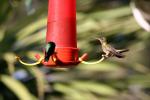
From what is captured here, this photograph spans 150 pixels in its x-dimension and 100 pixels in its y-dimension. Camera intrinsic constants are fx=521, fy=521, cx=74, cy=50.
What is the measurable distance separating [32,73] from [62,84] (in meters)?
0.35

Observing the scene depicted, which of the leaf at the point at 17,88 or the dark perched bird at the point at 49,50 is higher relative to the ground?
the dark perched bird at the point at 49,50

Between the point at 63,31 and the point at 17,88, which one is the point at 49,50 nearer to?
the point at 63,31

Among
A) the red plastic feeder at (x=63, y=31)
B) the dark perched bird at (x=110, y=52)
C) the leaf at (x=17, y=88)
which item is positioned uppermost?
the red plastic feeder at (x=63, y=31)

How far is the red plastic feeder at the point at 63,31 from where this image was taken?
2.38 m

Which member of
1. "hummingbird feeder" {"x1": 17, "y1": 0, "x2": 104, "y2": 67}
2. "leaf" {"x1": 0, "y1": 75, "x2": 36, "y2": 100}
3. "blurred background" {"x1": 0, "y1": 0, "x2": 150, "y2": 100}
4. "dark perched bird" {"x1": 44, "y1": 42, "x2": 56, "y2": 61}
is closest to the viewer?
"dark perched bird" {"x1": 44, "y1": 42, "x2": 56, "y2": 61}

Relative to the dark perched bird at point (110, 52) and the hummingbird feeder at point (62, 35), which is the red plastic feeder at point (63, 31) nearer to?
the hummingbird feeder at point (62, 35)

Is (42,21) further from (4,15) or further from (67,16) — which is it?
(67,16)

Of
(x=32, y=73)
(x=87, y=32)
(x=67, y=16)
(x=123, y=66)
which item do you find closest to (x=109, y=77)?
(x=123, y=66)

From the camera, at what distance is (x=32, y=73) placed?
4.42 m

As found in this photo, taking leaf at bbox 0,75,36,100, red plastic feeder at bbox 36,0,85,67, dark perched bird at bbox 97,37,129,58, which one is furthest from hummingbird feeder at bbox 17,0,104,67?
leaf at bbox 0,75,36,100

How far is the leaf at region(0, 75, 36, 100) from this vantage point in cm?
428

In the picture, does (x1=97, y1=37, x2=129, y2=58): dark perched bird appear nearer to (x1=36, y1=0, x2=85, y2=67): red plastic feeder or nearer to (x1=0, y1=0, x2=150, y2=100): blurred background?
(x1=36, y1=0, x2=85, y2=67): red plastic feeder

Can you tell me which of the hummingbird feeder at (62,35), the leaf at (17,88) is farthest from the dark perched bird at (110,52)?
the leaf at (17,88)

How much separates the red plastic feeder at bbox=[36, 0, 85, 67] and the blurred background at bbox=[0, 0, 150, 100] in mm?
1873
